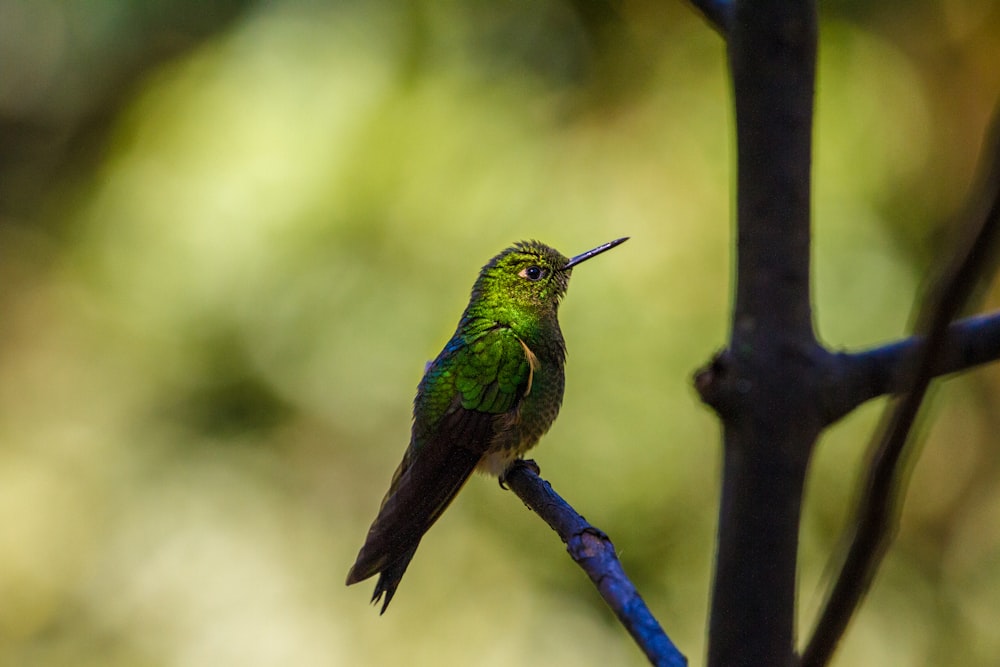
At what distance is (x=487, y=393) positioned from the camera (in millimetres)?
2641

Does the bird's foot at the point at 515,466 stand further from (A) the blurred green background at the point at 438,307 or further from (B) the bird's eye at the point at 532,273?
(A) the blurred green background at the point at 438,307

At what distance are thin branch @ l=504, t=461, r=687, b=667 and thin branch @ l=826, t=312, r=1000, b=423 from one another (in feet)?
0.97

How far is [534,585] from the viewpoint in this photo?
4.15m

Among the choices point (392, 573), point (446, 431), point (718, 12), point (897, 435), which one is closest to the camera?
point (897, 435)

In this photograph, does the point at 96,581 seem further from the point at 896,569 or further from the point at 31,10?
the point at 896,569

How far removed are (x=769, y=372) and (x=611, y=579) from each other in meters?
0.40

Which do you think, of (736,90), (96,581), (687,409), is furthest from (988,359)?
(96,581)

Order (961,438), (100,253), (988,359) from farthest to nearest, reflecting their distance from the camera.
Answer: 1. (100,253)
2. (961,438)
3. (988,359)

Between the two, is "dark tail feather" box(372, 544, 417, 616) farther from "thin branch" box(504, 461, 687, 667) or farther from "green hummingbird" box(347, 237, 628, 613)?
"thin branch" box(504, 461, 687, 667)

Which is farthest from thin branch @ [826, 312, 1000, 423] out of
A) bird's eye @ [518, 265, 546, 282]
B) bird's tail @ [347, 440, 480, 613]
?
bird's eye @ [518, 265, 546, 282]

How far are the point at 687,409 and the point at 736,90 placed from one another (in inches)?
126

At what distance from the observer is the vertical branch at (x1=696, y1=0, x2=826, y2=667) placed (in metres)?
0.82

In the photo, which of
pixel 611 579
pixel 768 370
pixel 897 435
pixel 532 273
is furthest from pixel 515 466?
pixel 897 435

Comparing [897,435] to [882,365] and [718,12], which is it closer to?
[882,365]
